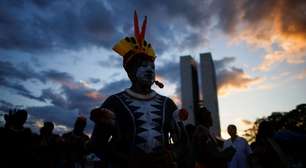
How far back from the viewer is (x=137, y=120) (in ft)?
8.53

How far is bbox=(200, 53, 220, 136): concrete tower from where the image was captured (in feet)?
87.0

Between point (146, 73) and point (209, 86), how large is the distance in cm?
2677

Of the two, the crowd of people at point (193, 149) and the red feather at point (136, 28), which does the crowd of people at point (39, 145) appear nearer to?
the crowd of people at point (193, 149)

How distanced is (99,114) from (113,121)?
146 millimetres

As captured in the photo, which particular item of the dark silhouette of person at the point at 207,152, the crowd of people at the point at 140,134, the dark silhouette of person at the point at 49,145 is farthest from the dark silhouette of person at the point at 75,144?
the dark silhouette of person at the point at 207,152

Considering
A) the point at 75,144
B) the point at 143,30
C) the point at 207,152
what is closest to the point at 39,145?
the point at 75,144

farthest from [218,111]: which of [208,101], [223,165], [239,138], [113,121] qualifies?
[113,121]

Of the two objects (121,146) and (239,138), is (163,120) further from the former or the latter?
(239,138)

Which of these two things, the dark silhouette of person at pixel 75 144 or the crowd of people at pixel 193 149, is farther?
the dark silhouette of person at pixel 75 144

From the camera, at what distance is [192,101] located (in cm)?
2752

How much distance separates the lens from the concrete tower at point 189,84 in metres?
27.5

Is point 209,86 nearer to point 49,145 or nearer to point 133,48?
point 49,145

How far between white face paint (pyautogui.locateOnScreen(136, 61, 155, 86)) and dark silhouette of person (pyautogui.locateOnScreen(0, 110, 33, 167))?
2.39 m

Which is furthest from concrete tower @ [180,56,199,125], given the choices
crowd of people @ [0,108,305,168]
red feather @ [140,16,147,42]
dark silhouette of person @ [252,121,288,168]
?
red feather @ [140,16,147,42]
